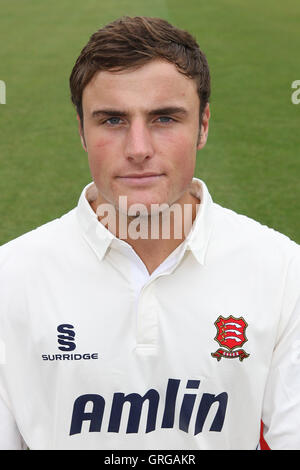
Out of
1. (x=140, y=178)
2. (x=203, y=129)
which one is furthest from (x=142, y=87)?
(x=203, y=129)

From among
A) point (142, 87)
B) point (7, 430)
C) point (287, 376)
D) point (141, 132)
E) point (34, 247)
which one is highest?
point (142, 87)

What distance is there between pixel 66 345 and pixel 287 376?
621mm

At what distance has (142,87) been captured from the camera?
164cm

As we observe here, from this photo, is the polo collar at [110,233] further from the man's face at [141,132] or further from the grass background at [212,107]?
the grass background at [212,107]

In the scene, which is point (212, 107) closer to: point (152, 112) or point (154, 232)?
point (154, 232)

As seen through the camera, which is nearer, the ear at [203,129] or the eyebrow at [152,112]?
the eyebrow at [152,112]

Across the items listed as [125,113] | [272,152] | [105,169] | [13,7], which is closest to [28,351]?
[105,169]

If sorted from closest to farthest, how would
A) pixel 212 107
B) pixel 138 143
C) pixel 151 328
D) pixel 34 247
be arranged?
pixel 138 143, pixel 151 328, pixel 34 247, pixel 212 107

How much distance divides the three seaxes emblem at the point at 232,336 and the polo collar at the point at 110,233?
0.59 ft

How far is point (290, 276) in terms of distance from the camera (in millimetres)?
1801

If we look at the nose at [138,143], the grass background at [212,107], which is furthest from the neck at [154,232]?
the grass background at [212,107]

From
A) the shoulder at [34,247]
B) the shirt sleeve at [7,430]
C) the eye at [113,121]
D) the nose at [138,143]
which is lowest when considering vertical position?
the shirt sleeve at [7,430]

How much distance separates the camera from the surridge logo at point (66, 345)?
179 centimetres

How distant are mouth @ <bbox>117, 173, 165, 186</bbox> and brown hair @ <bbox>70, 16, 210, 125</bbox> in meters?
0.28
